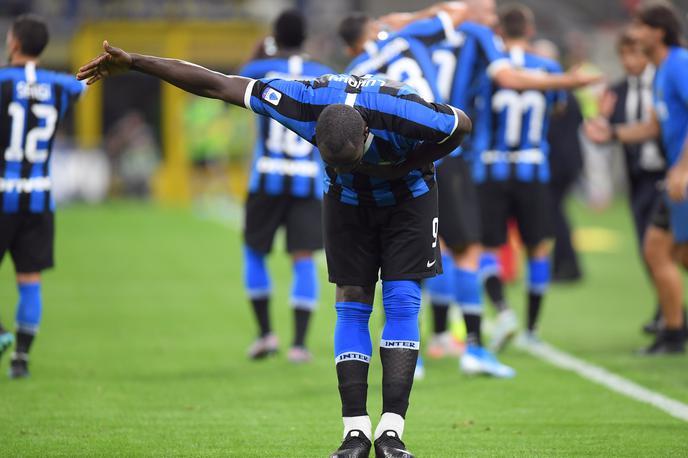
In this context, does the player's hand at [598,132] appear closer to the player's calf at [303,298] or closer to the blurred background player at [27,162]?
the player's calf at [303,298]

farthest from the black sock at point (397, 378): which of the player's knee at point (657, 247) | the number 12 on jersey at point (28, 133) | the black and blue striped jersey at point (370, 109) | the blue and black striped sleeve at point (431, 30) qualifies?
the player's knee at point (657, 247)

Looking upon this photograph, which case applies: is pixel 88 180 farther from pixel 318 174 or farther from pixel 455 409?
pixel 455 409

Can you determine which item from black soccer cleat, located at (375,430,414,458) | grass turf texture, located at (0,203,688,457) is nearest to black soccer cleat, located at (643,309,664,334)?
grass turf texture, located at (0,203,688,457)

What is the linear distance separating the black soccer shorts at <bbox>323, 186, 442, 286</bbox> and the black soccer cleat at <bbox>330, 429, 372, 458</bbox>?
0.73m

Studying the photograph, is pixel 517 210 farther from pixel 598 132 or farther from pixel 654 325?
pixel 654 325

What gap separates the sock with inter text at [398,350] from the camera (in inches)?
221

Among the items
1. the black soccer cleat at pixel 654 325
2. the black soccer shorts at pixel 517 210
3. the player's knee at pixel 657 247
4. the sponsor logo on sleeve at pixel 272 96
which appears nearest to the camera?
the sponsor logo on sleeve at pixel 272 96

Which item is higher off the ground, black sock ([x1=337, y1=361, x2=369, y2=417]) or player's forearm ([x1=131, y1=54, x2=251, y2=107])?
player's forearm ([x1=131, y1=54, x2=251, y2=107])

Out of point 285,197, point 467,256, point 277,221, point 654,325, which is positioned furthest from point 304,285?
point 654,325

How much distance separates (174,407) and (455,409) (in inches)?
62.9

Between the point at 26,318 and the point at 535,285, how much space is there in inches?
157

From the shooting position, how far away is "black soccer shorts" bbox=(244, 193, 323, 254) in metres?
8.99

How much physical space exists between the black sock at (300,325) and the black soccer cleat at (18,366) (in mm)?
1966

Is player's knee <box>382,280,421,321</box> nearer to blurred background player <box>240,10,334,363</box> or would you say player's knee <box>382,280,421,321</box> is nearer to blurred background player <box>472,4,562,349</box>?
blurred background player <box>240,10,334,363</box>
